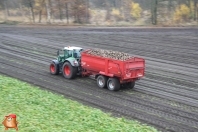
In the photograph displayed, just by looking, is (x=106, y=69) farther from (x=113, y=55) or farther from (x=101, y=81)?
(x=113, y=55)

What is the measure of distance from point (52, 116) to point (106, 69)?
6.83m

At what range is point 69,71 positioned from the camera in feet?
66.3

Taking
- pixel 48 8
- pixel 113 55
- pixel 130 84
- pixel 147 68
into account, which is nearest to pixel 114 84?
pixel 130 84

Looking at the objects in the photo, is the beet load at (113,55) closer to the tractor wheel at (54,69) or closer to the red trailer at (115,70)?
the red trailer at (115,70)

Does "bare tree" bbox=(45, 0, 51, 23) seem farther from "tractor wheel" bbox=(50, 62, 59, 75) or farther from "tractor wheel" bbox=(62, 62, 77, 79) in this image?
"tractor wheel" bbox=(62, 62, 77, 79)

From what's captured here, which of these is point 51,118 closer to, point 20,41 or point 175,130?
point 175,130

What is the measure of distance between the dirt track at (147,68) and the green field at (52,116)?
6.24 ft

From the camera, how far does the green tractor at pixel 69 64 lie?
1992 cm

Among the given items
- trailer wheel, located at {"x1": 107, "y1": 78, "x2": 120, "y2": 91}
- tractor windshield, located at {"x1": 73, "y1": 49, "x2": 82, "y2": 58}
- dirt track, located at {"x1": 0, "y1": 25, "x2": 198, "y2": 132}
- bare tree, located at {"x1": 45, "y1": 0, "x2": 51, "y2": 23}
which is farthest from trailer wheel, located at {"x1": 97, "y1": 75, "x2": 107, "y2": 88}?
bare tree, located at {"x1": 45, "y1": 0, "x2": 51, "y2": 23}

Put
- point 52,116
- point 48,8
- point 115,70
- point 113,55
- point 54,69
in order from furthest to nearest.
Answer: point 48,8 → point 54,69 → point 113,55 → point 115,70 → point 52,116

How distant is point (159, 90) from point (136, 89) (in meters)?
1.24

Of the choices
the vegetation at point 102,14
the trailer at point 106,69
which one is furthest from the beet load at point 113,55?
the vegetation at point 102,14

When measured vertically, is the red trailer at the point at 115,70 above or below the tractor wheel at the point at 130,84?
above

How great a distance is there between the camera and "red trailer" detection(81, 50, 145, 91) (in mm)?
17141
